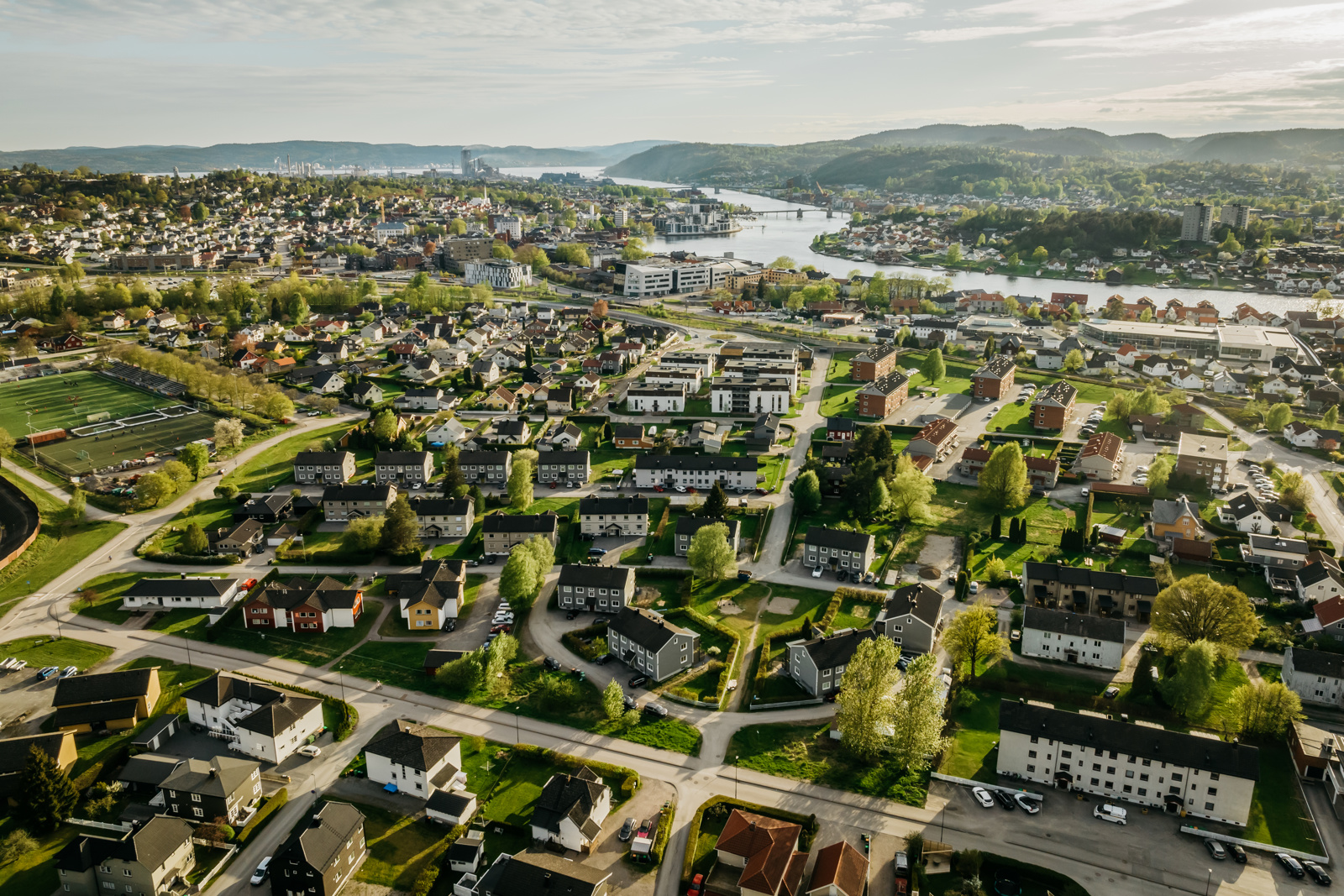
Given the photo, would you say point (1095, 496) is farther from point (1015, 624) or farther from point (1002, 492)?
point (1015, 624)

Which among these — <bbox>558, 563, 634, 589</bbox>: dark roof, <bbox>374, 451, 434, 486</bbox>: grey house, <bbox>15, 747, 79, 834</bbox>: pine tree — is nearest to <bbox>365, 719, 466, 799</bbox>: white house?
<bbox>15, 747, 79, 834</bbox>: pine tree

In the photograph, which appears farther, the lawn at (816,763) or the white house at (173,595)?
the white house at (173,595)

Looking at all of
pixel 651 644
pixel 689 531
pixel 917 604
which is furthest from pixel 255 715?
pixel 917 604

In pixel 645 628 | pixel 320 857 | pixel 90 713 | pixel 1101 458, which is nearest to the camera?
pixel 320 857

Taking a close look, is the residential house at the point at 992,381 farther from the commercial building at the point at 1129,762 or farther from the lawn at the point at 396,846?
the lawn at the point at 396,846

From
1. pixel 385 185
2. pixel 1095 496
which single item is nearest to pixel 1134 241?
pixel 1095 496

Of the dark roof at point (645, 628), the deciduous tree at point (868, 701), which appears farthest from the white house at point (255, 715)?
the deciduous tree at point (868, 701)

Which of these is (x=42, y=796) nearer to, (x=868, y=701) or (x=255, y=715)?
(x=255, y=715)

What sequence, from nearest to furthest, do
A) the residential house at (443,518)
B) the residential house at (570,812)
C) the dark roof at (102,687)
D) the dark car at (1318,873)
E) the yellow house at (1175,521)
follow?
1. the dark car at (1318,873)
2. the residential house at (570,812)
3. the dark roof at (102,687)
4. the yellow house at (1175,521)
5. the residential house at (443,518)
